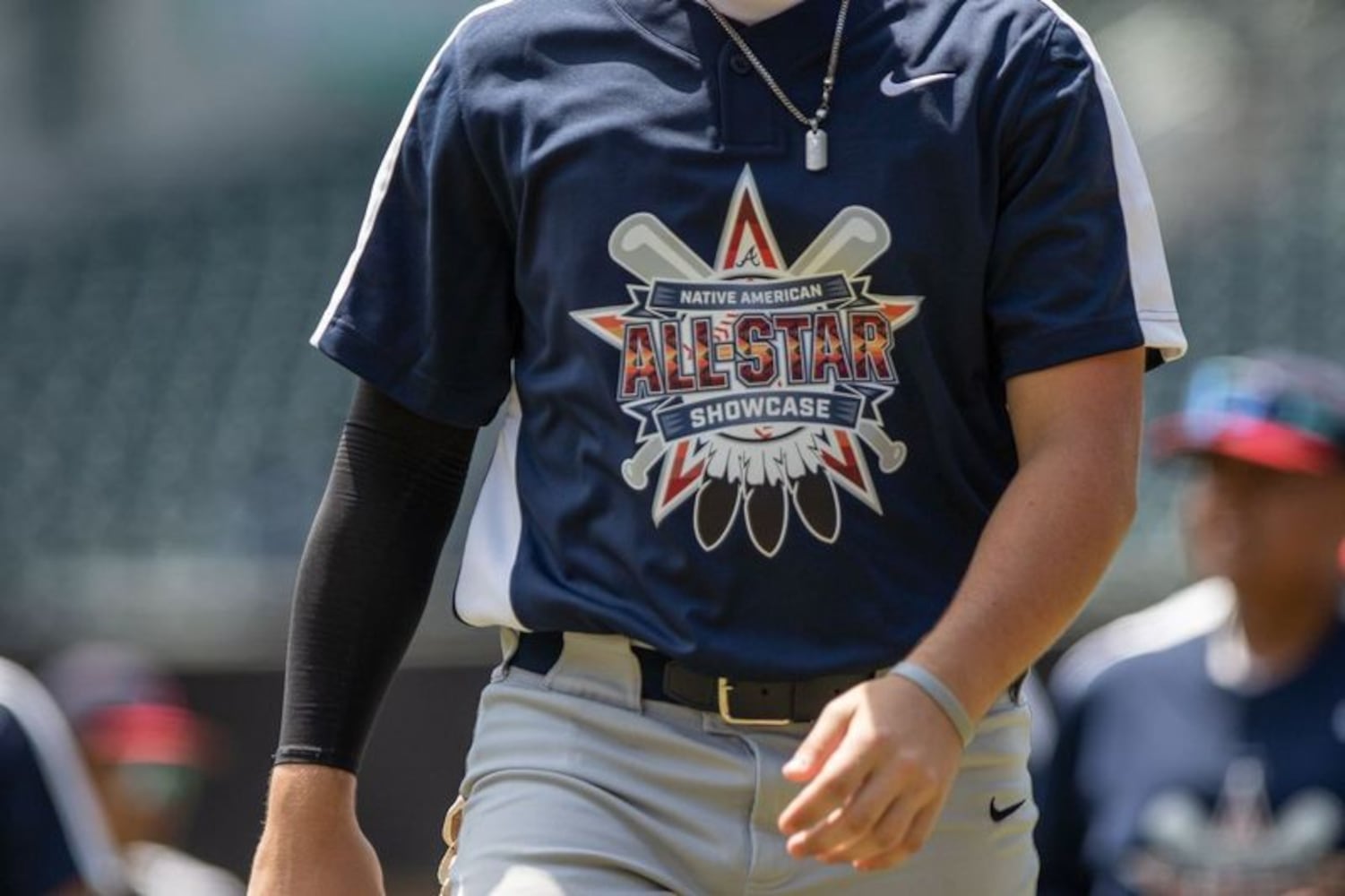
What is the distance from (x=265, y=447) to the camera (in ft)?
35.5

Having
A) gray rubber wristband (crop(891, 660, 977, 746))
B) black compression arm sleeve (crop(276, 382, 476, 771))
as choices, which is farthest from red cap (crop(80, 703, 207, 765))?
gray rubber wristband (crop(891, 660, 977, 746))

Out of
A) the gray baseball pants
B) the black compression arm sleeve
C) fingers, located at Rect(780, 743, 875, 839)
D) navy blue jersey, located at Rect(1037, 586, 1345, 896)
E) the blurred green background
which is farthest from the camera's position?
the blurred green background

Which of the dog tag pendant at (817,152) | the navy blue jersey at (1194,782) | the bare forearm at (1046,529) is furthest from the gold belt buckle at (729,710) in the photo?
the navy blue jersey at (1194,782)

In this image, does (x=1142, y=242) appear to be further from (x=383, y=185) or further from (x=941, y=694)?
(x=383, y=185)

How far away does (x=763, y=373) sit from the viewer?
8.57 feet

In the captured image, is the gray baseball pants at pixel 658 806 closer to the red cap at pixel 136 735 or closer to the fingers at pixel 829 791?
the fingers at pixel 829 791

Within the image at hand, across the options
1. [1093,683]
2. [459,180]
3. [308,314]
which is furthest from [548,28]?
[308,314]

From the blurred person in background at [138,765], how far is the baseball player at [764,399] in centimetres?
417

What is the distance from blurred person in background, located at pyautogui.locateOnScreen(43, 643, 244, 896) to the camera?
22.2 ft

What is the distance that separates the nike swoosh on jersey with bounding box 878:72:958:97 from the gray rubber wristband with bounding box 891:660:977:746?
2.22ft

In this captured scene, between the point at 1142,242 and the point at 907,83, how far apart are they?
296mm

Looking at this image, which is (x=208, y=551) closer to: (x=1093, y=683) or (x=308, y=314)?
(x=308, y=314)

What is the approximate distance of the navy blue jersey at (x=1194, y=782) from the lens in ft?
15.4

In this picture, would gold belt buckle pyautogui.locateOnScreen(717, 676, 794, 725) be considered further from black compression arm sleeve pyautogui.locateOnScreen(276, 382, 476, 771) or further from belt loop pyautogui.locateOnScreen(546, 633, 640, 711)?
black compression arm sleeve pyautogui.locateOnScreen(276, 382, 476, 771)
